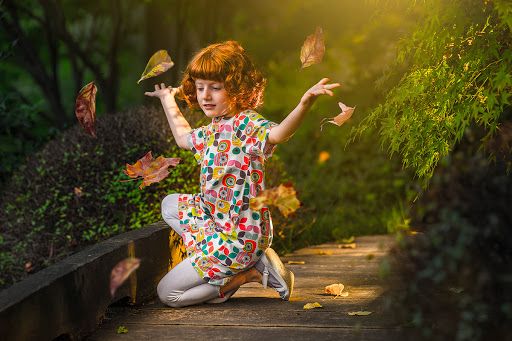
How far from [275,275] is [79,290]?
1.11 meters

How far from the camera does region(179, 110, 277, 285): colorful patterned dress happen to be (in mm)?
3072

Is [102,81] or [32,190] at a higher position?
[102,81]

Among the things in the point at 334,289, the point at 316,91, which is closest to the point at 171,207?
the point at 334,289

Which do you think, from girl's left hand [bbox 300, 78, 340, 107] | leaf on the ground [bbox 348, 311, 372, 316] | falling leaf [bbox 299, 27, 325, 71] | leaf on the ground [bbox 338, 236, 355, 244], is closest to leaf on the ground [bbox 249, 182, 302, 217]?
girl's left hand [bbox 300, 78, 340, 107]

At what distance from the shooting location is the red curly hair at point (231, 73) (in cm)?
314

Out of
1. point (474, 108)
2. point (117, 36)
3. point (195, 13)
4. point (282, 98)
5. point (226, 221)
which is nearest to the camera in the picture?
point (474, 108)

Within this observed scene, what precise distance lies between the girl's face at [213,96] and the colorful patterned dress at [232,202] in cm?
9

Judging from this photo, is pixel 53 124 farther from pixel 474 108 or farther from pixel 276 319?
pixel 474 108

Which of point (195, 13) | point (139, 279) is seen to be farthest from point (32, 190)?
point (195, 13)

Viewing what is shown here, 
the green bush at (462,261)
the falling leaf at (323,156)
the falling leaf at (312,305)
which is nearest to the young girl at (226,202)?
the falling leaf at (312,305)

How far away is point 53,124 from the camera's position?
7.19 m

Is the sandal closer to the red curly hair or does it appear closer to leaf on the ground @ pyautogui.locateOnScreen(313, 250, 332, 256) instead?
the red curly hair

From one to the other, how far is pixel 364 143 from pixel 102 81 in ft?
12.8

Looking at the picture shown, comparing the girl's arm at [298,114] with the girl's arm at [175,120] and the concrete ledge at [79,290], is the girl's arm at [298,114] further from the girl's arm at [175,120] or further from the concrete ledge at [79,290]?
the concrete ledge at [79,290]
